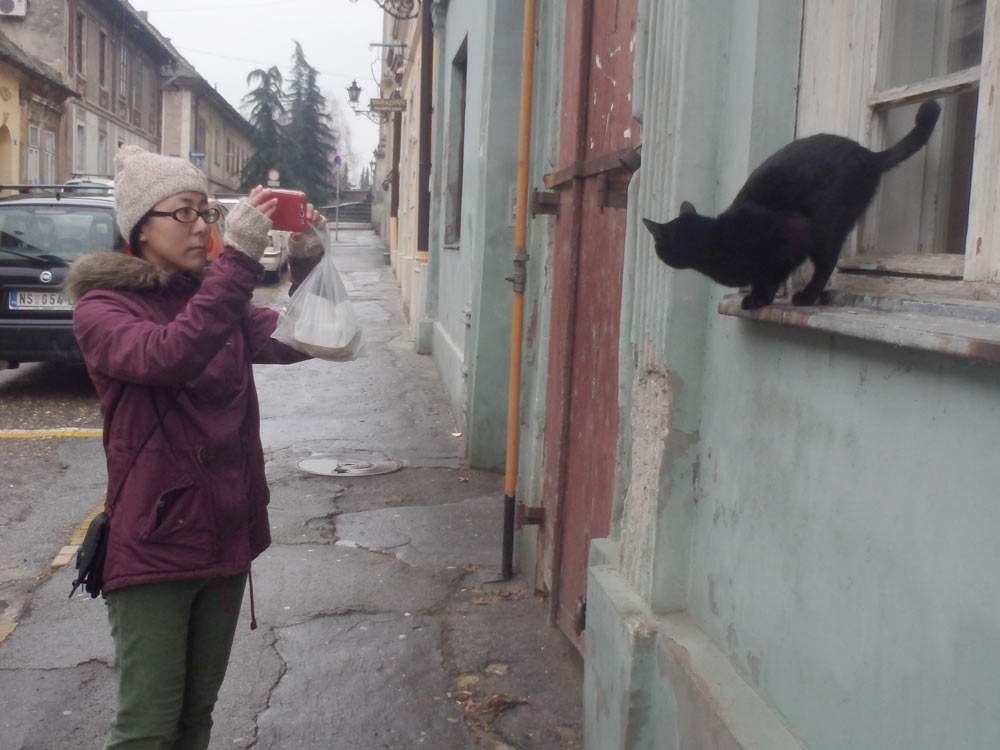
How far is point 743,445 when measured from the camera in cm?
242

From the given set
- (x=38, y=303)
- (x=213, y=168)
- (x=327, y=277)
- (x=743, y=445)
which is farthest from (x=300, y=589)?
(x=213, y=168)

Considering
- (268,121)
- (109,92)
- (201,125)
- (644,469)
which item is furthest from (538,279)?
(268,121)

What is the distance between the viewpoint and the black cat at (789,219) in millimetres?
2016

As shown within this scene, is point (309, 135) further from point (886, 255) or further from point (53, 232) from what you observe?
point (886, 255)

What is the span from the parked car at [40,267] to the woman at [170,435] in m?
6.66

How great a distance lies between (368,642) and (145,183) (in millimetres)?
2390

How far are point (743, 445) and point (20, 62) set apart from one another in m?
25.3

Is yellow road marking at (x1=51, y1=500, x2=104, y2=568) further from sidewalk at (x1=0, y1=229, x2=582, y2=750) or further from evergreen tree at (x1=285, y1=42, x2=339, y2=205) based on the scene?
evergreen tree at (x1=285, y1=42, x2=339, y2=205)

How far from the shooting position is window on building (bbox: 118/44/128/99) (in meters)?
36.9

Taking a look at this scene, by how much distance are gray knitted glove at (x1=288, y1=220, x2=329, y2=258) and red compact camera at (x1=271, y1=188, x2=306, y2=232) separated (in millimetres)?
166

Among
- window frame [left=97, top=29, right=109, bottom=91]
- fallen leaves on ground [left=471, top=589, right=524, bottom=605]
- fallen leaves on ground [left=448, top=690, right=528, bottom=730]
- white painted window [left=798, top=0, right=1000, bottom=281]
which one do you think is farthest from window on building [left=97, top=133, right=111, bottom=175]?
white painted window [left=798, top=0, right=1000, bottom=281]

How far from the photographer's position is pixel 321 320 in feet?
9.25

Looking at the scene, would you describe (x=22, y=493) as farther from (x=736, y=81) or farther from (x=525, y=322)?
(x=736, y=81)

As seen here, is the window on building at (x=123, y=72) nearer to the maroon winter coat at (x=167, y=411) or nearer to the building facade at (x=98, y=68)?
the building facade at (x=98, y=68)
